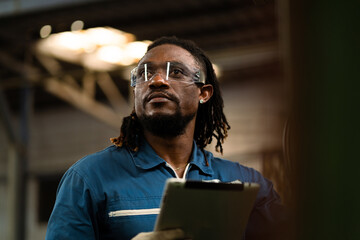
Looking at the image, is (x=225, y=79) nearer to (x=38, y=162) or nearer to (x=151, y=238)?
(x=38, y=162)

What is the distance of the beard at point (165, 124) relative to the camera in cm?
272

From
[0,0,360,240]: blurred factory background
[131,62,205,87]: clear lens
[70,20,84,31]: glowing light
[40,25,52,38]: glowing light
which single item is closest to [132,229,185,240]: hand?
[131,62,205,87]: clear lens

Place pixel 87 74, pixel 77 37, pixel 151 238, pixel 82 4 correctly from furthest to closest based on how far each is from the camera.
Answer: pixel 87 74 → pixel 77 37 → pixel 82 4 → pixel 151 238

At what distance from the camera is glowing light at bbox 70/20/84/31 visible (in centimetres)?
906

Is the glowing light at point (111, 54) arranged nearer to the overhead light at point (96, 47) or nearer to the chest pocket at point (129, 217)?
the overhead light at point (96, 47)

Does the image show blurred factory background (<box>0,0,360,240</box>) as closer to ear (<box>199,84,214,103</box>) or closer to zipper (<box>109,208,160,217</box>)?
ear (<box>199,84,214,103</box>)

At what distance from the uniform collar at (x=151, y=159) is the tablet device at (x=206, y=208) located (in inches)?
20.6

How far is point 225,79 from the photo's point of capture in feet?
45.9

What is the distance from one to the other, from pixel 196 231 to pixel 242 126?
39.2ft

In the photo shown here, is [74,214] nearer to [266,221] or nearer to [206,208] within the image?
[206,208]

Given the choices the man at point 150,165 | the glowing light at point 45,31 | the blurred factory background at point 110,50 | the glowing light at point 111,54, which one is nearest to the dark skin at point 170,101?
the man at point 150,165

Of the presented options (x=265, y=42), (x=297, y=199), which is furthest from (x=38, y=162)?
(x=297, y=199)

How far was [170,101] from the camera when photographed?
2758mm

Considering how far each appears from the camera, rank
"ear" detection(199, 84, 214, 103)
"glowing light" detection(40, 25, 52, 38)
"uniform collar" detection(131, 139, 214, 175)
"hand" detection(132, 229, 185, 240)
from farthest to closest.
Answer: "glowing light" detection(40, 25, 52, 38) < "ear" detection(199, 84, 214, 103) < "uniform collar" detection(131, 139, 214, 175) < "hand" detection(132, 229, 185, 240)
